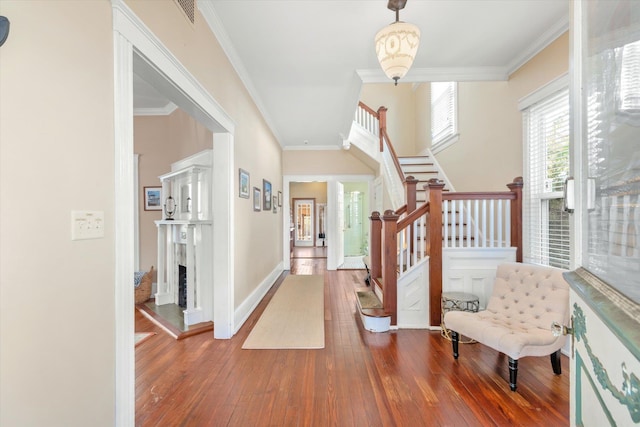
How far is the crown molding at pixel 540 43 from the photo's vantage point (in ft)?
8.22

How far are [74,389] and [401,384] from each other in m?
1.93

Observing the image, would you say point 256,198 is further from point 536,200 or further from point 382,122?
point 536,200

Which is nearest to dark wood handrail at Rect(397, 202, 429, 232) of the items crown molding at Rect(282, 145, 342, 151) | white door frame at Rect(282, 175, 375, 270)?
white door frame at Rect(282, 175, 375, 270)

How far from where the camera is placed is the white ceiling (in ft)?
7.45

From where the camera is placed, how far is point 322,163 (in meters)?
6.64

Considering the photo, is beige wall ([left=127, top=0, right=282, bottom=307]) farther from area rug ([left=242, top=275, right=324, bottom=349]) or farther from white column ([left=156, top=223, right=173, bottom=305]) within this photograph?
white column ([left=156, top=223, right=173, bottom=305])

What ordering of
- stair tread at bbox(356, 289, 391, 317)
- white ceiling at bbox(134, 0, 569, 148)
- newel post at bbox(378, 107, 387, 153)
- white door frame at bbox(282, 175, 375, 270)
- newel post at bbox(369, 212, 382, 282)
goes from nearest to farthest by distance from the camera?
white ceiling at bbox(134, 0, 569, 148) → stair tread at bbox(356, 289, 391, 317) → newel post at bbox(369, 212, 382, 282) → newel post at bbox(378, 107, 387, 153) → white door frame at bbox(282, 175, 375, 270)

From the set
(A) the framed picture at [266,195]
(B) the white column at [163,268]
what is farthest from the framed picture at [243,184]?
(B) the white column at [163,268]

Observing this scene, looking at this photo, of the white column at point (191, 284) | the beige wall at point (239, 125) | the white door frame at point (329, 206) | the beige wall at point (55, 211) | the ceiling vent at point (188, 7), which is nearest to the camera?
the beige wall at point (55, 211)

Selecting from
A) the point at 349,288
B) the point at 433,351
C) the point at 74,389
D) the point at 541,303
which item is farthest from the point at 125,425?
the point at 349,288

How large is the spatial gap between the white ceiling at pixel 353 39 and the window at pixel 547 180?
67 centimetres

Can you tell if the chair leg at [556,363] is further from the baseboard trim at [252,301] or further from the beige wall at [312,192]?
the beige wall at [312,192]

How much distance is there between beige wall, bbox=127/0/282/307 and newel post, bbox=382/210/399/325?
1.64m

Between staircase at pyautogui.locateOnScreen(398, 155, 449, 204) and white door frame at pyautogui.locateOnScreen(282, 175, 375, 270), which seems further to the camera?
white door frame at pyautogui.locateOnScreen(282, 175, 375, 270)
